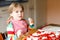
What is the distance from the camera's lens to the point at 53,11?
10.1ft

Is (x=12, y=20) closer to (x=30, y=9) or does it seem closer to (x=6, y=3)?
(x=6, y=3)

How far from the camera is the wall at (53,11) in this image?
3.01 metres

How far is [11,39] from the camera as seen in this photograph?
0.78 metres

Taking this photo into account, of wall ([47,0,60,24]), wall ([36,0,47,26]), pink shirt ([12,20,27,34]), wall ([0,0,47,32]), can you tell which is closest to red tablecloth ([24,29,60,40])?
pink shirt ([12,20,27,34])

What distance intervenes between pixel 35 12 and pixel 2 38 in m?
1.79

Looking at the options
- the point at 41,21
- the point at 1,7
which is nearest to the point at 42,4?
the point at 41,21

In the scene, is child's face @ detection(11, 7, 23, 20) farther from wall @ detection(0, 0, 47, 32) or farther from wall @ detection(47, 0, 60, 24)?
wall @ detection(47, 0, 60, 24)

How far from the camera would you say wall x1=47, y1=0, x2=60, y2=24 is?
3.01 metres

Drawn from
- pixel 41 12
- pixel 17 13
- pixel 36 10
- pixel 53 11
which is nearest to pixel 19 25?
pixel 17 13

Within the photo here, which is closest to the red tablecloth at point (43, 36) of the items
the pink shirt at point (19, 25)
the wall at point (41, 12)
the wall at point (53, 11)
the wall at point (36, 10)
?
the pink shirt at point (19, 25)

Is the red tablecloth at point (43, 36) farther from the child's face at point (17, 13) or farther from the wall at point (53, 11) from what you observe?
the wall at point (53, 11)

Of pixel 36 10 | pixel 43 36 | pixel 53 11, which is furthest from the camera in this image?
pixel 53 11

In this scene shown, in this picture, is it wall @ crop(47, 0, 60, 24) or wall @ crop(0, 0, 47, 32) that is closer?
wall @ crop(0, 0, 47, 32)

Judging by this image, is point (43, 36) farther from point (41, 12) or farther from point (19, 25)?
point (41, 12)
